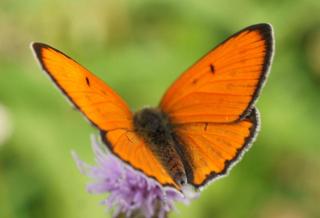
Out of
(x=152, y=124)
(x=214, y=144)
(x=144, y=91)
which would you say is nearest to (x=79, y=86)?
(x=152, y=124)

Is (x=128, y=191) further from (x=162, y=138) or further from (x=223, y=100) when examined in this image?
(x=223, y=100)

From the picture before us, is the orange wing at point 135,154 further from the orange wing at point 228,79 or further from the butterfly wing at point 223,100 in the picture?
the orange wing at point 228,79

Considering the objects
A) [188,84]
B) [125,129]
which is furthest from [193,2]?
[125,129]

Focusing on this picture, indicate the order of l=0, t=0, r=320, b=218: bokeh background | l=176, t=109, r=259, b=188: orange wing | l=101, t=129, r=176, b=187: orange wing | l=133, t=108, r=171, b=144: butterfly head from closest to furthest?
l=101, t=129, r=176, b=187: orange wing
l=176, t=109, r=259, b=188: orange wing
l=133, t=108, r=171, b=144: butterfly head
l=0, t=0, r=320, b=218: bokeh background

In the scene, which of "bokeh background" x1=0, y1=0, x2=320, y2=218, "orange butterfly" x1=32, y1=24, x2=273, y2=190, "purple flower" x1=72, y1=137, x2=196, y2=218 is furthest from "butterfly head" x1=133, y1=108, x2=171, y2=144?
"bokeh background" x1=0, y1=0, x2=320, y2=218

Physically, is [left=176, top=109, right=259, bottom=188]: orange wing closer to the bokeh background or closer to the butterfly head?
the butterfly head

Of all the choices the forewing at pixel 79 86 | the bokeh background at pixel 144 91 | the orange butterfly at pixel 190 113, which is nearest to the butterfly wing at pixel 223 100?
the orange butterfly at pixel 190 113

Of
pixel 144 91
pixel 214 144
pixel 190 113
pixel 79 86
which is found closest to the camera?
pixel 79 86

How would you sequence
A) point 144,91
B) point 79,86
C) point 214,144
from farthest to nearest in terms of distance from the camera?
1. point 144,91
2. point 214,144
3. point 79,86
